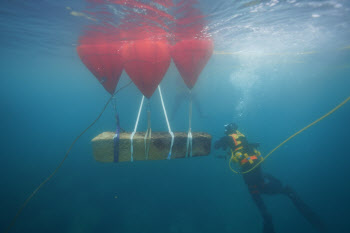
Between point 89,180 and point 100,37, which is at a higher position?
point 100,37

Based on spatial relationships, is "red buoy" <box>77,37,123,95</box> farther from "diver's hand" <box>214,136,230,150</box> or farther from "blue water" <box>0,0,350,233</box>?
"diver's hand" <box>214,136,230,150</box>

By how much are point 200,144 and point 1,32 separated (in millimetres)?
12017

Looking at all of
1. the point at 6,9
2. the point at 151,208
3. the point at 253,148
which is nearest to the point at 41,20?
the point at 6,9

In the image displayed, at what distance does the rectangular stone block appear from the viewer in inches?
123

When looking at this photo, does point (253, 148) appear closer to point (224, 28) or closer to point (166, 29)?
point (224, 28)

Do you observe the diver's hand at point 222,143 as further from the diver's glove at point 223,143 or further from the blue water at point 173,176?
the blue water at point 173,176

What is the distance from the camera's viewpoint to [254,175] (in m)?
6.25

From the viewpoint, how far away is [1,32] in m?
8.08

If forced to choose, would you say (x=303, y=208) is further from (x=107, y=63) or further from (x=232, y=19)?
(x=107, y=63)

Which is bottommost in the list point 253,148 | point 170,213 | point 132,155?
point 170,213

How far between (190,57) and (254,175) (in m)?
5.46

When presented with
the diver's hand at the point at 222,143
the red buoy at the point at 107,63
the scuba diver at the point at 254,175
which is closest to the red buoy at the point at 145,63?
the red buoy at the point at 107,63

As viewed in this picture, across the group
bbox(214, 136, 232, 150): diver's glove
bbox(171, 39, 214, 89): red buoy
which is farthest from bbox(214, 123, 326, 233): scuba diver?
bbox(171, 39, 214, 89): red buoy

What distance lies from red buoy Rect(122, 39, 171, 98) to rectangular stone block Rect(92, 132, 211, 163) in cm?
116
